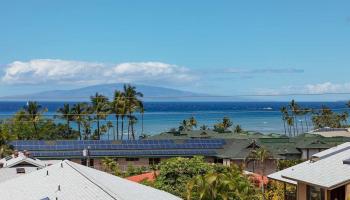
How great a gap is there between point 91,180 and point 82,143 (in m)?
52.5

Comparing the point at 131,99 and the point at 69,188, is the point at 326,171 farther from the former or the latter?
the point at 131,99

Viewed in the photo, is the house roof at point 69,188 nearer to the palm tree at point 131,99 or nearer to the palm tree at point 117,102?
the palm tree at point 117,102

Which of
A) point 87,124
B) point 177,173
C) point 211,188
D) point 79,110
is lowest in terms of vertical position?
point 177,173

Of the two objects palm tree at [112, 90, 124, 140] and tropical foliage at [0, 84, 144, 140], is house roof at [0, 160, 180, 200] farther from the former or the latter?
palm tree at [112, 90, 124, 140]

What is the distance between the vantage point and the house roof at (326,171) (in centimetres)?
2817

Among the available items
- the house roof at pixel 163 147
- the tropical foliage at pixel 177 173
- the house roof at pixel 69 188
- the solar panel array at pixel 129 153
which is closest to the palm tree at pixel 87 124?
the house roof at pixel 163 147

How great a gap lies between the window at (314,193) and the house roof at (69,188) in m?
11.3

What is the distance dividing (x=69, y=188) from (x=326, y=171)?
15499mm

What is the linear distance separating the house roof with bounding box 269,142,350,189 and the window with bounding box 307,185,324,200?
0.78 metres

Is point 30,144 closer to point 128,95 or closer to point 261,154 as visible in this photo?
point 261,154

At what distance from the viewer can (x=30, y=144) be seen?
2768 inches

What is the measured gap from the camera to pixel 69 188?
1916 cm

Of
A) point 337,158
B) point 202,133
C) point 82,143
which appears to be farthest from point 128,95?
point 337,158

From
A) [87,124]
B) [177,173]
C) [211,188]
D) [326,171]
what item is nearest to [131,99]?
[87,124]
